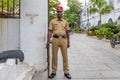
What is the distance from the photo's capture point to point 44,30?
9.89m

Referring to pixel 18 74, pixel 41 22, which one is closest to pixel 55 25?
pixel 41 22

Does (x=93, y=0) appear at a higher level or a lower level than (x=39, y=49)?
higher

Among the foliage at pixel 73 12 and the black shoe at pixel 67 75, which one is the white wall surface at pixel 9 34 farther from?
the foliage at pixel 73 12

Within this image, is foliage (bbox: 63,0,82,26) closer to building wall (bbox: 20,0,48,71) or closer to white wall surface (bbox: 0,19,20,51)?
white wall surface (bbox: 0,19,20,51)

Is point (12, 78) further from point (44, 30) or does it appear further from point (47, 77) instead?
point (44, 30)

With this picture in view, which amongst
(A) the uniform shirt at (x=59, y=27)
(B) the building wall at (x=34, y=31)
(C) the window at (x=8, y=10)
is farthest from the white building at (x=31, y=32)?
(A) the uniform shirt at (x=59, y=27)

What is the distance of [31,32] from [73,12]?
72.5 meters

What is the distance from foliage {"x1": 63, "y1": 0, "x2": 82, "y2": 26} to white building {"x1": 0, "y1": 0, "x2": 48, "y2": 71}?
6835cm

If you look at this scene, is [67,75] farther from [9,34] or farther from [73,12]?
[73,12]

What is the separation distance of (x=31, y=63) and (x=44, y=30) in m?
1.12

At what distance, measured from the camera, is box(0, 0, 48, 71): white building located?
32.0 feet

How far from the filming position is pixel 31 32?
9805 mm

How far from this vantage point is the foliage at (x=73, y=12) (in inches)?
3119

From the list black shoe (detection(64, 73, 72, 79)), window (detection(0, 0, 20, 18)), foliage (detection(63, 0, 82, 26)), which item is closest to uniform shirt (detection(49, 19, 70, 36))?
black shoe (detection(64, 73, 72, 79))
